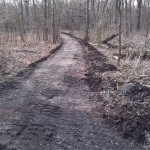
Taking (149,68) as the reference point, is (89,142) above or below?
below

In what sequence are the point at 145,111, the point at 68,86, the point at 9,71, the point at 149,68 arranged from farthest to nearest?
the point at 9,71 < the point at 149,68 < the point at 68,86 < the point at 145,111

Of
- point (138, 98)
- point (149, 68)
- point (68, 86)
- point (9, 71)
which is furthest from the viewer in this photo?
point (9, 71)

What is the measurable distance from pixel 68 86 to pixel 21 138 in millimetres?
4426

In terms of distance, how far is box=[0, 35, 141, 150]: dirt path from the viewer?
505cm

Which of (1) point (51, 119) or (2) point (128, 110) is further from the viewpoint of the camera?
(2) point (128, 110)

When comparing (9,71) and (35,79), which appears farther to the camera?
(9,71)

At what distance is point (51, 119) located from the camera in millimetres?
6246

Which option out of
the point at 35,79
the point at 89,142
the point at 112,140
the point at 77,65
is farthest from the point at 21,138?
the point at 77,65

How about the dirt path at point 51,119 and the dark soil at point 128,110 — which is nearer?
the dirt path at point 51,119

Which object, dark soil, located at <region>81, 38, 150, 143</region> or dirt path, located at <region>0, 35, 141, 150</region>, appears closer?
dirt path, located at <region>0, 35, 141, 150</region>

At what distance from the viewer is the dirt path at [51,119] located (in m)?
5.05

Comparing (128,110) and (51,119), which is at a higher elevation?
(128,110)

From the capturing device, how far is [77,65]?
44.3 ft

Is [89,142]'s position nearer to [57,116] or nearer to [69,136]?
[69,136]
